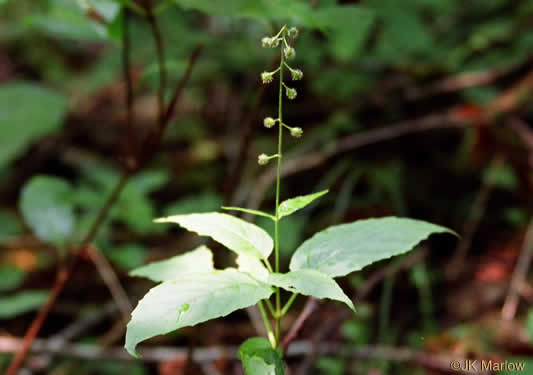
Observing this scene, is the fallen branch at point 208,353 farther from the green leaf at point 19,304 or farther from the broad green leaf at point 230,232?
the broad green leaf at point 230,232

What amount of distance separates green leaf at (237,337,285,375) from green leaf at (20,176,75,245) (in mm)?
1693

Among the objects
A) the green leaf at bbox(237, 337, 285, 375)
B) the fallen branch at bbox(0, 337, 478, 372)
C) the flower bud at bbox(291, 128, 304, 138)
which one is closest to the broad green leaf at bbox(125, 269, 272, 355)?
the green leaf at bbox(237, 337, 285, 375)

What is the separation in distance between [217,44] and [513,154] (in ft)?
8.39

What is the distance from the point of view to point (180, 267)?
96cm

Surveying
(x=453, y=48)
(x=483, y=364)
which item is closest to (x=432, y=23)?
(x=453, y=48)

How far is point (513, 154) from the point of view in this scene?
275 centimetres

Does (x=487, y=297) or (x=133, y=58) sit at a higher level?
(x=133, y=58)

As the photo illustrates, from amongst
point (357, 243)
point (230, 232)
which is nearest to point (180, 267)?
point (230, 232)

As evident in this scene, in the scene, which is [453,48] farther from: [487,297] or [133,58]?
[133,58]

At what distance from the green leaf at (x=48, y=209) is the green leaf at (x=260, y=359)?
169cm

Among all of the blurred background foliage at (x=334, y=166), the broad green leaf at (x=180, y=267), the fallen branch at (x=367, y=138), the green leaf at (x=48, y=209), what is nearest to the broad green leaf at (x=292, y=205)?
the broad green leaf at (x=180, y=267)

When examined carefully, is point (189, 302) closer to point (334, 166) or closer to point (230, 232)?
point (230, 232)

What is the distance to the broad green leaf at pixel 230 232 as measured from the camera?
84 centimetres

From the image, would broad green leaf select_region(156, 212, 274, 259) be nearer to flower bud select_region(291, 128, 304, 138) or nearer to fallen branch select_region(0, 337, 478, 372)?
flower bud select_region(291, 128, 304, 138)
